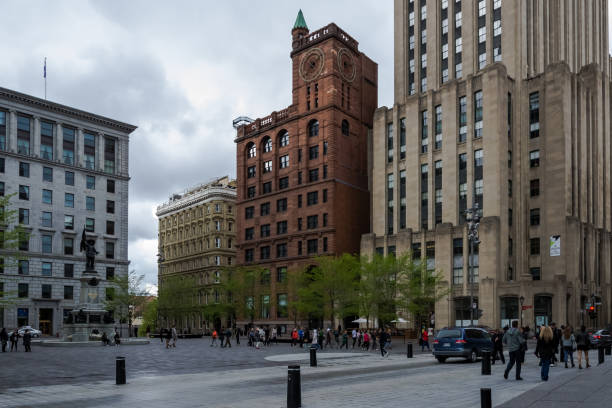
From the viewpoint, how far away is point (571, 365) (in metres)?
26.4

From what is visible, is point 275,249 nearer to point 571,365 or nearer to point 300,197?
point 300,197

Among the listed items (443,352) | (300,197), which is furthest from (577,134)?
(443,352)

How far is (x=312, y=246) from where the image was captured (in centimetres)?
8512

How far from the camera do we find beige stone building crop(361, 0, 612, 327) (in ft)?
224

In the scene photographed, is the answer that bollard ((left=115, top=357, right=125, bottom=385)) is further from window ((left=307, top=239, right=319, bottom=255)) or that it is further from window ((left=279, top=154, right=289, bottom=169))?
window ((left=279, top=154, right=289, bottom=169))

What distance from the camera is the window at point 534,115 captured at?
72625mm

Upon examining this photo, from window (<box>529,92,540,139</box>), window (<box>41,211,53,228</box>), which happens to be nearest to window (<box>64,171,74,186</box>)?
window (<box>41,211,53,228</box>)

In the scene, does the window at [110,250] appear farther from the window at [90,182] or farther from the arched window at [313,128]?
the arched window at [313,128]

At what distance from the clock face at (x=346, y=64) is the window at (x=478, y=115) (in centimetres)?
2022

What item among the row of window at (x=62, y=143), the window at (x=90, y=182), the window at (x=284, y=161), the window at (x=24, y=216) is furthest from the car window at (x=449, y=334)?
the window at (x=90, y=182)

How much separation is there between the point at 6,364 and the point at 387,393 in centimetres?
2091

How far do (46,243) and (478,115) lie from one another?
56.0m

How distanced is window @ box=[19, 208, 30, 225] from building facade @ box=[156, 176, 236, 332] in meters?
33.5

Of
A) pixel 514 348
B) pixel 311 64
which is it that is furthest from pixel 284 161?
pixel 514 348
